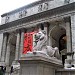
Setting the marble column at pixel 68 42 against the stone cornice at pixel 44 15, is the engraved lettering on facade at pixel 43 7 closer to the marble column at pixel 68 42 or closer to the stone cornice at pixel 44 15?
the stone cornice at pixel 44 15

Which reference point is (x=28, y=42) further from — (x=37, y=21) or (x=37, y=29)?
(x=37, y=21)

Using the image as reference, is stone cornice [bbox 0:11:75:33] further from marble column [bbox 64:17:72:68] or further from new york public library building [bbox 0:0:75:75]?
marble column [bbox 64:17:72:68]

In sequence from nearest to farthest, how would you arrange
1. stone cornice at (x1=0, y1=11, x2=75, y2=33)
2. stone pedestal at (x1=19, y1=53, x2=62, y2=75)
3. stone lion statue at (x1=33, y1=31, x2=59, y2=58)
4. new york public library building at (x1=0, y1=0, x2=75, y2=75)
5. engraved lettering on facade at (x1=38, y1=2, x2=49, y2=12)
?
stone pedestal at (x1=19, y1=53, x2=62, y2=75)
stone lion statue at (x1=33, y1=31, x2=59, y2=58)
new york public library building at (x1=0, y1=0, x2=75, y2=75)
stone cornice at (x1=0, y1=11, x2=75, y2=33)
engraved lettering on facade at (x1=38, y1=2, x2=49, y2=12)

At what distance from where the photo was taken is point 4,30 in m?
35.2

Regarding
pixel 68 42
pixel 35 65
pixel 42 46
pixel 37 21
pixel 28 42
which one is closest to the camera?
pixel 35 65

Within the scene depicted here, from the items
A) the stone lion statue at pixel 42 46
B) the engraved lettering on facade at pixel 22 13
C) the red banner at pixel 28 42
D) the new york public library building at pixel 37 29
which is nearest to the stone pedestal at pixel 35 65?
the stone lion statue at pixel 42 46

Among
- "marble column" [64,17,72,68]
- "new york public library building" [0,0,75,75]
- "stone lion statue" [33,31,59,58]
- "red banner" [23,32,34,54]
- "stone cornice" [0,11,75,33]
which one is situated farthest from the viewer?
"red banner" [23,32,34,54]

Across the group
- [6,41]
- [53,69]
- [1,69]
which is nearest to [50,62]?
[53,69]

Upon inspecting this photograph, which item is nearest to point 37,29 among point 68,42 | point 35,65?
point 68,42

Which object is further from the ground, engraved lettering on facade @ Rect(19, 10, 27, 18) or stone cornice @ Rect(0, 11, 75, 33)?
engraved lettering on facade @ Rect(19, 10, 27, 18)

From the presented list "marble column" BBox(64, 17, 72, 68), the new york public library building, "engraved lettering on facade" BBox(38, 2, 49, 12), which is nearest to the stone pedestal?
the new york public library building

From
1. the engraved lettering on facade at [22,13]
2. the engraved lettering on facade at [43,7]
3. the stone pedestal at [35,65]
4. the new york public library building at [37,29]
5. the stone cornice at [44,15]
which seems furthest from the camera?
the engraved lettering on facade at [22,13]

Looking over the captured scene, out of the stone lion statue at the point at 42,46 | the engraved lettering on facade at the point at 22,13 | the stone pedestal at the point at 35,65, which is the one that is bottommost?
the stone pedestal at the point at 35,65

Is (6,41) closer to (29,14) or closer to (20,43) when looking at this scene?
(20,43)
